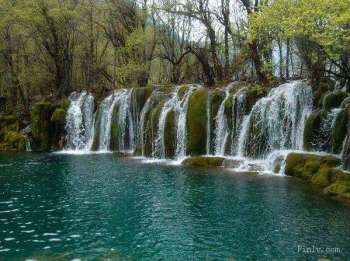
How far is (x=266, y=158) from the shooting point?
28.0 metres

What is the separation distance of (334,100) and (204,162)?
29.9 ft

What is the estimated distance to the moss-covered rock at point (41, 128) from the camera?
4353cm

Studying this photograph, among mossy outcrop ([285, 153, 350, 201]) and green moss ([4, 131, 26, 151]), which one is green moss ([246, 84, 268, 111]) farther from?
green moss ([4, 131, 26, 151])

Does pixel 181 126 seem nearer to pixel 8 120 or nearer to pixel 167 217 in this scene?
pixel 167 217

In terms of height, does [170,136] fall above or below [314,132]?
below

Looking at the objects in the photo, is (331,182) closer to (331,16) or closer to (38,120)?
(331,16)

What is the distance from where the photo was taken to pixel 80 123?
43.8 m

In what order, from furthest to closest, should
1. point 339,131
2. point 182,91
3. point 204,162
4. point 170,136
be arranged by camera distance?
1. point 182,91
2. point 170,136
3. point 204,162
4. point 339,131

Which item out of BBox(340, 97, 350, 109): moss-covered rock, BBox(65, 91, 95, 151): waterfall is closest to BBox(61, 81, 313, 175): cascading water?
BBox(65, 91, 95, 151): waterfall

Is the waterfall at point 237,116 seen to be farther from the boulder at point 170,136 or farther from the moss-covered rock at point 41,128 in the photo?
the moss-covered rock at point 41,128

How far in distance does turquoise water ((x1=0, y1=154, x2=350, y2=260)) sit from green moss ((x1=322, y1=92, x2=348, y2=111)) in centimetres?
552

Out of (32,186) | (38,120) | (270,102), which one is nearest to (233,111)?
(270,102)

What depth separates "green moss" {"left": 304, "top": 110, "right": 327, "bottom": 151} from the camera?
82.6 feet

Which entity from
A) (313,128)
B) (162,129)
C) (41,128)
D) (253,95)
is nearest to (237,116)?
(253,95)
